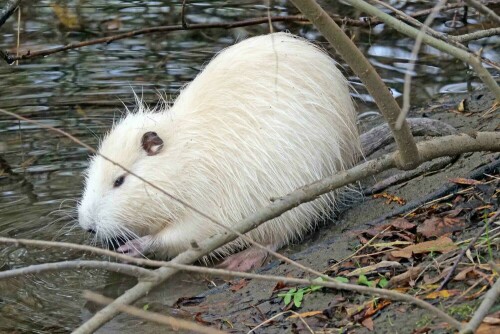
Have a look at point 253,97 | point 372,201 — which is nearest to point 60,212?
point 253,97

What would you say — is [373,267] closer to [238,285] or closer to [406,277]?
[406,277]

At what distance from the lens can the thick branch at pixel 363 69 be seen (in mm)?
2680

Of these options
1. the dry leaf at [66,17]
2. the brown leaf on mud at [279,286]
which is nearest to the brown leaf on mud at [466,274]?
the brown leaf on mud at [279,286]

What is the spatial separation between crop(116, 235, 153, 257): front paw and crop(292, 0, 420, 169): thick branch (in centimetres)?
184

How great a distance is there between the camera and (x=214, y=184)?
4.56 meters

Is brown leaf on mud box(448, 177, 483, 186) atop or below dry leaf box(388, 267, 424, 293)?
atop

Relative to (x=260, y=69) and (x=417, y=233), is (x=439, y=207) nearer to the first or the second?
(x=417, y=233)

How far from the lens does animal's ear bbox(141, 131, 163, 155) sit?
4.63 m

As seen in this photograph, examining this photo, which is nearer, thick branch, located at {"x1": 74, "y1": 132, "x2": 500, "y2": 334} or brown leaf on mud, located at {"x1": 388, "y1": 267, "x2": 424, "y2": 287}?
thick branch, located at {"x1": 74, "y1": 132, "x2": 500, "y2": 334}

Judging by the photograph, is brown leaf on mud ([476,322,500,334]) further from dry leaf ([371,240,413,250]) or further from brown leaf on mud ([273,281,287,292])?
brown leaf on mud ([273,281,287,292])

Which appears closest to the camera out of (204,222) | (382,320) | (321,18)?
(321,18)

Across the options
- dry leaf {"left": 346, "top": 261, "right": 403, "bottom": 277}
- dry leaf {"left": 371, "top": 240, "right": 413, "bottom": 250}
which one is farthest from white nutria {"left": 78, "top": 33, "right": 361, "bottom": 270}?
dry leaf {"left": 346, "top": 261, "right": 403, "bottom": 277}

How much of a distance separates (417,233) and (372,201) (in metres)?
0.88

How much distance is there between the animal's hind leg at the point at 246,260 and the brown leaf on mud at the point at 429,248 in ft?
3.37
